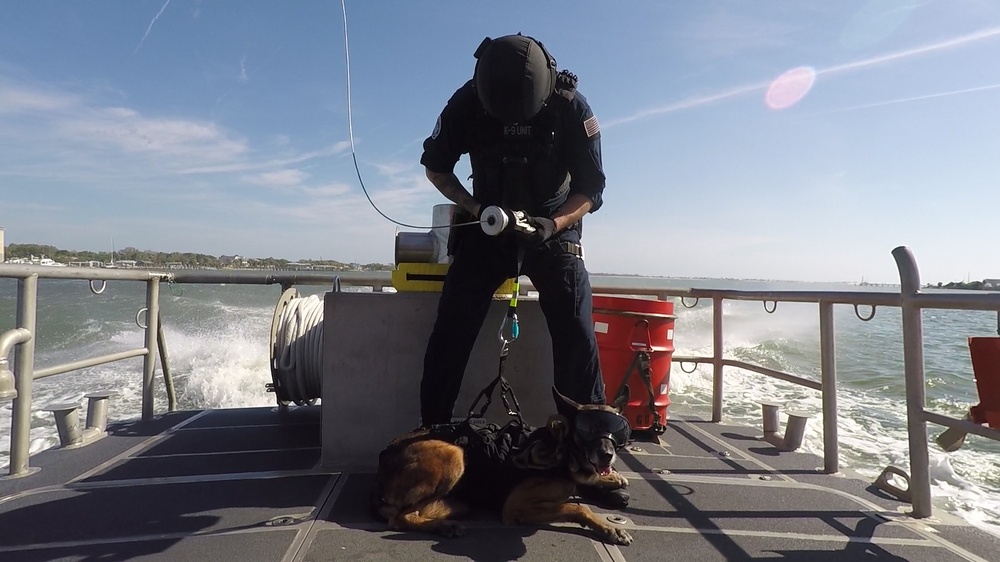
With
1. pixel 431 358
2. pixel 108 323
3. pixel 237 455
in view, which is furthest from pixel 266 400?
pixel 108 323

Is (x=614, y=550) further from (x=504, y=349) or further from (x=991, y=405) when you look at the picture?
(x=991, y=405)

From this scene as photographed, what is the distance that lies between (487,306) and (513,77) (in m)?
1.08

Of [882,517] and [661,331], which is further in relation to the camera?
[661,331]

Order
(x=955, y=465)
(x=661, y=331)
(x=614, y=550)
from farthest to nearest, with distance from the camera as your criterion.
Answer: (x=955, y=465), (x=661, y=331), (x=614, y=550)

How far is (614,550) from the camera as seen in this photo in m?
1.96

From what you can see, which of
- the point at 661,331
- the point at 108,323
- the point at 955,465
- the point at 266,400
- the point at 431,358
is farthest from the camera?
the point at 108,323

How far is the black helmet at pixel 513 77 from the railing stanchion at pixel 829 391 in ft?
6.87

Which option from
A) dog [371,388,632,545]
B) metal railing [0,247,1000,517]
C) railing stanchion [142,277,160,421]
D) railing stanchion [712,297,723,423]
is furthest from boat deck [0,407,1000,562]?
railing stanchion [712,297,723,423]

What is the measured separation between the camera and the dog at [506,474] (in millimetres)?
2059

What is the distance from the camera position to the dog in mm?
2059

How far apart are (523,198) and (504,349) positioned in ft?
2.51

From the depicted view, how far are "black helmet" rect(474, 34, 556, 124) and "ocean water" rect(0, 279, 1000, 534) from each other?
227 centimetres

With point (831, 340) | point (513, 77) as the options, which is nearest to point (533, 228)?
point (513, 77)

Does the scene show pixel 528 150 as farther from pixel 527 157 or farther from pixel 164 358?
pixel 164 358
